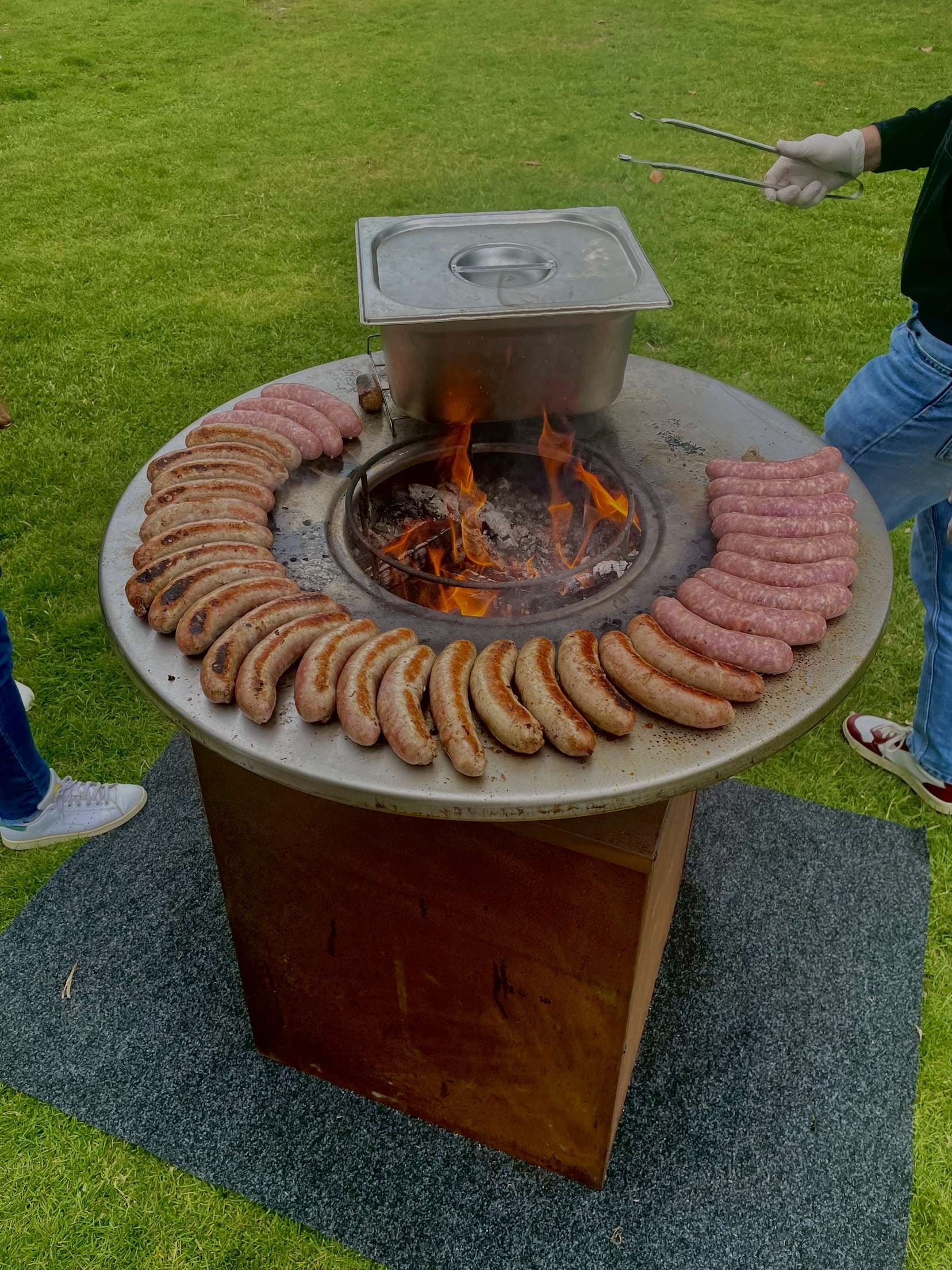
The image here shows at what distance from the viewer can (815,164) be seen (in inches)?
134

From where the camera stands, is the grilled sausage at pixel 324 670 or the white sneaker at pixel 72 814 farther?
the white sneaker at pixel 72 814

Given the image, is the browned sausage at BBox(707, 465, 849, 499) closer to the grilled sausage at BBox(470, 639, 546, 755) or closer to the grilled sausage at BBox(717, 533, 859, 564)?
the grilled sausage at BBox(717, 533, 859, 564)

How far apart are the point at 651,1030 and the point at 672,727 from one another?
1.83 meters

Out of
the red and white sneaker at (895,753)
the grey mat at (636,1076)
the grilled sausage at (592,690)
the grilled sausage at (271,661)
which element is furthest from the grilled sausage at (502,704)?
the red and white sneaker at (895,753)

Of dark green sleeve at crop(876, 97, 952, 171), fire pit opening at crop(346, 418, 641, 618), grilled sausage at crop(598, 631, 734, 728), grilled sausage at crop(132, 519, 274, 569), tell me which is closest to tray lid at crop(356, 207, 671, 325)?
fire pit opening at crop(346, 418, 641, 618)

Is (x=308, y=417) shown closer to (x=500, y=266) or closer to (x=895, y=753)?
(x=500, y=266)

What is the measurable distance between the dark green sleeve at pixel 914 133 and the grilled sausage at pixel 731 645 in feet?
7.61

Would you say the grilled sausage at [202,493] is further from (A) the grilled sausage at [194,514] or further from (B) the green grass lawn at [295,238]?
(B) the green grass lawn at [295,238]

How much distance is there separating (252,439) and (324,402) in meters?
0.36

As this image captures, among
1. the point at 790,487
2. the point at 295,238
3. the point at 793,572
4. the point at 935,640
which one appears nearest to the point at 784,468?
the point at 790,487

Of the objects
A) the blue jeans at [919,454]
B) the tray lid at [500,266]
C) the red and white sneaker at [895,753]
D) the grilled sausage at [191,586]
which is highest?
the tray lid at [500,266]

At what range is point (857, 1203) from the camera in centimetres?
291

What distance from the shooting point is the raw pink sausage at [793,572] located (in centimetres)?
237

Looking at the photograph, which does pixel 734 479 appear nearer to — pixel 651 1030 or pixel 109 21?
pixel 651 1030
